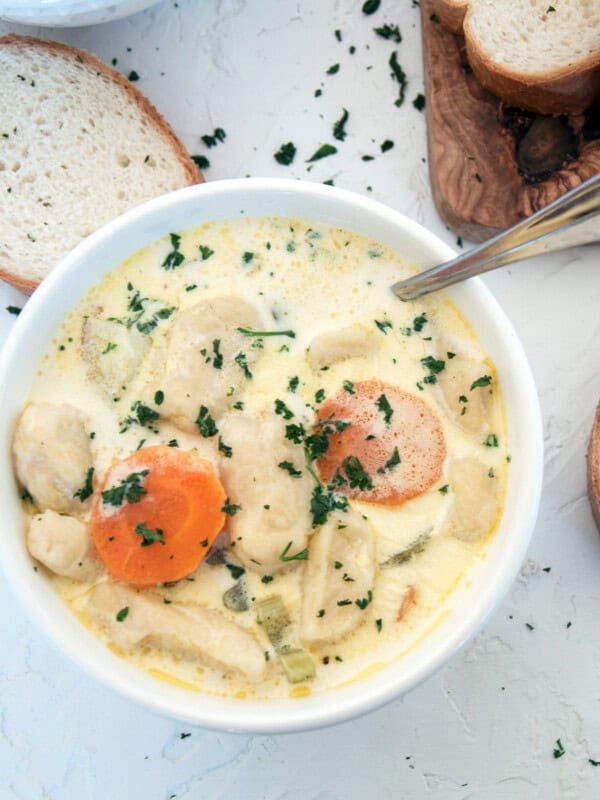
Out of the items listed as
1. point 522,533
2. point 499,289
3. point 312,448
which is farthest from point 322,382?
point 499,289

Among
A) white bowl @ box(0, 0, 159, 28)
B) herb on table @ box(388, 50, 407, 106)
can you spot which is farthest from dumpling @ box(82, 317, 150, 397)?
herb on table @ box(388, 50, 407, 106)

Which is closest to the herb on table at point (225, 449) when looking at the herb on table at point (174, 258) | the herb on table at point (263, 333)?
the herb on table at point (263, 333)

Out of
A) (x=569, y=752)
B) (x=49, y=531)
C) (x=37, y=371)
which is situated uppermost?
(x=37, y=371)

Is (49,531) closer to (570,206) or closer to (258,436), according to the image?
(258,436)

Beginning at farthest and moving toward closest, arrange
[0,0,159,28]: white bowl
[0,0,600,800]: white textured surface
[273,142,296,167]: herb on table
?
[273,142,296,167]: herb on table, [0,0,600,800]: white textured surface, [0,0,159,28]: white bowl

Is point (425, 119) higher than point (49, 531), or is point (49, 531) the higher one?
point (425, 119)

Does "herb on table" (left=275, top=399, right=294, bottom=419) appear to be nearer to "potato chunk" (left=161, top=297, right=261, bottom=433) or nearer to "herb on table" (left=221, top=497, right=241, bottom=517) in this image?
"potato chunk" (left=161, top=297, right=261, bottom=433)

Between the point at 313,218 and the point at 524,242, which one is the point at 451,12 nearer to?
the point at 313,218

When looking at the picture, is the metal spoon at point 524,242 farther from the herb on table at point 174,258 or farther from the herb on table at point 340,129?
the herb on table at point 340,129
